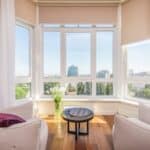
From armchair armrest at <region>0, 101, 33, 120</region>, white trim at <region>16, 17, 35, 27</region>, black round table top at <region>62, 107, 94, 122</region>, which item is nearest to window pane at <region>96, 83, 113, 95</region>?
black round table top at <region>62, 107, 94, 122</region>

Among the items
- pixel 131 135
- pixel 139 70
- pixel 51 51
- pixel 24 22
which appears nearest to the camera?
pixel 131 135

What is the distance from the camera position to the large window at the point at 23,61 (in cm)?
421

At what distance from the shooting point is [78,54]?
16.1ft

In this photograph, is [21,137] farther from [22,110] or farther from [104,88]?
[104,88]

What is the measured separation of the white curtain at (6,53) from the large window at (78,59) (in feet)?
4.87

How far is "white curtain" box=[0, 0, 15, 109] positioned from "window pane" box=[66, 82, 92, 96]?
1.79m

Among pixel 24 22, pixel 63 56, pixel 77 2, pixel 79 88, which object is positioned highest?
pixel 77 2

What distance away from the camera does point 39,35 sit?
4.75 metres

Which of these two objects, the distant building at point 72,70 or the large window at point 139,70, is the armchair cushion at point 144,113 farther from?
the distant building at point 72,70

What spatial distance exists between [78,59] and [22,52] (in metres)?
1.39

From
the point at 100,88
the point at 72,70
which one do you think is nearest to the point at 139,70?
the point at 100,88

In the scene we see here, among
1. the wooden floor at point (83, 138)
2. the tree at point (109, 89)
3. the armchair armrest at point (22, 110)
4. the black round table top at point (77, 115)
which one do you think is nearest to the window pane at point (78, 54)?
the tree at point (109, 89)

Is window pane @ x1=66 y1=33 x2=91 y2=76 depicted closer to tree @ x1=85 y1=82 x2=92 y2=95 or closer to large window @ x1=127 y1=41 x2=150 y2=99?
tree @ x1=85 y1=82 x2=92 y2=95

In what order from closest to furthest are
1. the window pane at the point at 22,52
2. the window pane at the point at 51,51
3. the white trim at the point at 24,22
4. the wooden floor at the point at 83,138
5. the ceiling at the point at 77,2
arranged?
1. the wooden floor at the point at 83,138
2. the white trim at the point at 24,22
3. the window pane at the point at 22,52
4. the ceiling at the point at 77,2
5. the window pane at the point at 51,51
